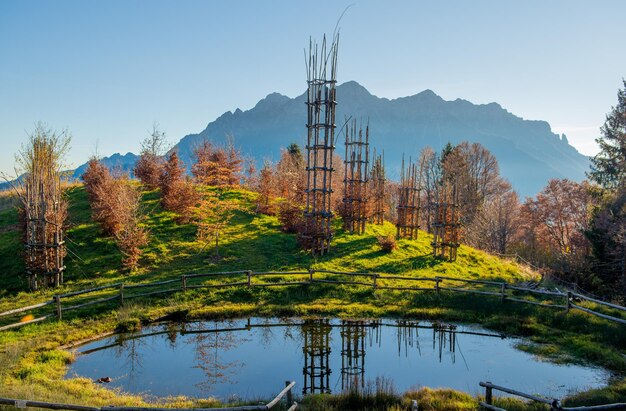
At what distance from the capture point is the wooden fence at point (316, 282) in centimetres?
1747

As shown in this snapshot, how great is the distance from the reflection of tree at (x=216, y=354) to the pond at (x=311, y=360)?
3 cm

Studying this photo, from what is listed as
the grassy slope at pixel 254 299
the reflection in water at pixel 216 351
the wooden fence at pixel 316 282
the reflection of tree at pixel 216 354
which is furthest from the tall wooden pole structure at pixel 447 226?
the reflection of tree at pixel 216 354

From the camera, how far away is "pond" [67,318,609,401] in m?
11.8

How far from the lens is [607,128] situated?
31859 mm

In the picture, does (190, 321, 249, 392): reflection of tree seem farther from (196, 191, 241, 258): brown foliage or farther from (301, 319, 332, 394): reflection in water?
(196, 191, 241, 258): brown foliage

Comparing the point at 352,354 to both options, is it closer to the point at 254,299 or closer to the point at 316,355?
the point at 316,355

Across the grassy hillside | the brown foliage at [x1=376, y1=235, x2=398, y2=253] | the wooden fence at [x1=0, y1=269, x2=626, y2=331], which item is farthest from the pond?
the brown foliage at [x1=376, y1=235, x2=398, y2=253]

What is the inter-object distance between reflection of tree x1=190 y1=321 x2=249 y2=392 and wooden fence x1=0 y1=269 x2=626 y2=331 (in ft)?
11.2

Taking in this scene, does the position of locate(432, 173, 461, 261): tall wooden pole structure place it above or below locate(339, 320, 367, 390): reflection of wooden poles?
above

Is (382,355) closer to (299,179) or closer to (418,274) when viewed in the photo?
(418,274)

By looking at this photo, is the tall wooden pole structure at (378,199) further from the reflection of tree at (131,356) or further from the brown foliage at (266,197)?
the reflection of tree at (131,356)

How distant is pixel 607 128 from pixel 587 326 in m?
22.6

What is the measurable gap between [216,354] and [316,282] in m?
7.49

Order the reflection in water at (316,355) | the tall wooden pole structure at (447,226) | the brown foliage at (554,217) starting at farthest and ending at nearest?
the brown foliage at (554,217)
the tall wooden pole structure at (447,226)
the reflection in water at (316,355)
